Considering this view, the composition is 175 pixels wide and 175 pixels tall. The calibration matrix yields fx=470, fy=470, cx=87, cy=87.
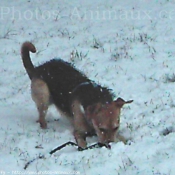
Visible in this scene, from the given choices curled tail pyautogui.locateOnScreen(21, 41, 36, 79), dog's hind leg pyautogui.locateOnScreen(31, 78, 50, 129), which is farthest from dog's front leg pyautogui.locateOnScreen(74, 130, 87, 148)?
curled tail pyautogui.locateOnScreen(21, 41, 36, 79)

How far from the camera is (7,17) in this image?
1227 cm

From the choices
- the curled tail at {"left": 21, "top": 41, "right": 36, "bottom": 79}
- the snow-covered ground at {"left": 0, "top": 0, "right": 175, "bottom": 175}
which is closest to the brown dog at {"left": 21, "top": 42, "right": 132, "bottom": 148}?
the curled tail at {"left": 21, "top": 41, "right": 36, "bottom": 79}

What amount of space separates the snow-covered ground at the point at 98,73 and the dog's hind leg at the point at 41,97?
180 mm

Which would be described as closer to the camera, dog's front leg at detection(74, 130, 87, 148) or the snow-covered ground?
the snow-covered ground

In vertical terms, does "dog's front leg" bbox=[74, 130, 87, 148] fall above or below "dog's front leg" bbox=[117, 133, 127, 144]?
below

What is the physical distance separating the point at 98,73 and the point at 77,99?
2.11 metres

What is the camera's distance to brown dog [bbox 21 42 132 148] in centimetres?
573

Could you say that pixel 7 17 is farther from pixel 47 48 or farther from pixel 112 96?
pixel 112 96

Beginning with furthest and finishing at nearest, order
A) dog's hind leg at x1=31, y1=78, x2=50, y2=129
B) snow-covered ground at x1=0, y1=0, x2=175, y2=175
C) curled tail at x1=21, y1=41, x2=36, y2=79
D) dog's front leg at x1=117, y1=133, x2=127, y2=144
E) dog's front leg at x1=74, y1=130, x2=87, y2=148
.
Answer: curled tail at x1=21, y1=41, x2=36, y2=79 < dog's hind leg at x1=31, y1=78, x2=50, y2=129 < dog's front leg at x1=74, y1=130, x2=87, y2=148 < dog's front leg at x1=117, y1=133, x2=127, y2=144 < snow-covered ground at x1=0, y1=0, x2=175, y2=175

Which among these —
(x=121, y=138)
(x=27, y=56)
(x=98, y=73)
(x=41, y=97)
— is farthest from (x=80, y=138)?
(x=98, y=73)

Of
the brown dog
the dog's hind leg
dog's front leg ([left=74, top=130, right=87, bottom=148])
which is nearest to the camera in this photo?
the brown dog

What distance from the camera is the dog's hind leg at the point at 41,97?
695 centimetres

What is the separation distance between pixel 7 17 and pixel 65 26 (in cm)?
183

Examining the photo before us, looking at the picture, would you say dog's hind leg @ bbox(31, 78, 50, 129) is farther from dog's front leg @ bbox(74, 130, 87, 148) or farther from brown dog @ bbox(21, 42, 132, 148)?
dog's front leg @ bbox(74, 130, 87, 148)
